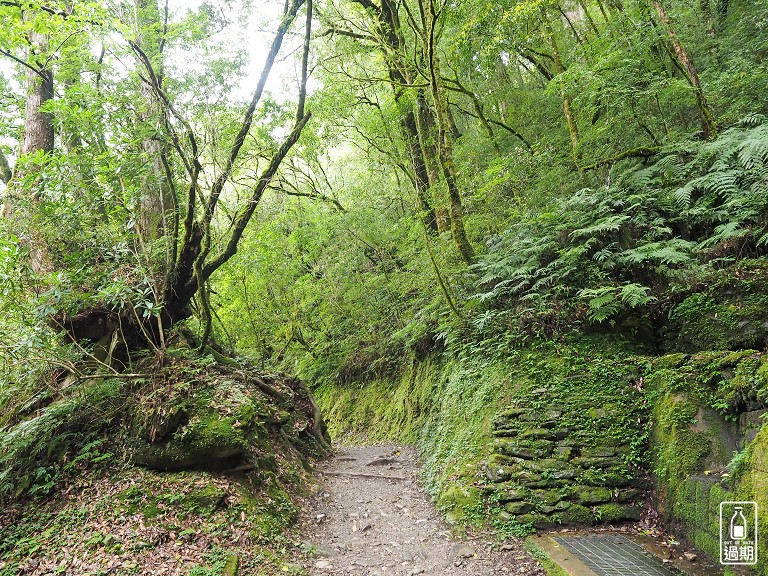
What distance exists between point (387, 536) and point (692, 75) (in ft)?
32.0

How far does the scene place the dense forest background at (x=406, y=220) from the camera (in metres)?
5.49

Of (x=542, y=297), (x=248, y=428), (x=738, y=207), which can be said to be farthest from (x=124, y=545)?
(x=738, y=207)

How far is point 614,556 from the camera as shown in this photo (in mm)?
4051

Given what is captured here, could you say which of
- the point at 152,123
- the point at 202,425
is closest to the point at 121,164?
the point at 152,123

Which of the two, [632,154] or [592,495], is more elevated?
[632,154]

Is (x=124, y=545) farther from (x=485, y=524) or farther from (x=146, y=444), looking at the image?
(x=485, y=524)

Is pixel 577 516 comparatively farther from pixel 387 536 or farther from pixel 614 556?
pixel 387 536

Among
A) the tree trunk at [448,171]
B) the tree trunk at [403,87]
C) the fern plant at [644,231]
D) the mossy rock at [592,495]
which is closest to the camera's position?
the mossy rock at [592,495]

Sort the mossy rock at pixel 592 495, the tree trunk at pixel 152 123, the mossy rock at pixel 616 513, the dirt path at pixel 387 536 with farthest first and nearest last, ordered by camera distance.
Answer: the tree trunk at pixel 152 123 → the mossy rock at pixel 592 495 → the mossy rock at pixel 616 513 → the dirt path at pixel 387 536

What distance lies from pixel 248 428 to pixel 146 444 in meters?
1.34

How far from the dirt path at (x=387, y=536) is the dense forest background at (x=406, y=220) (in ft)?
8.45

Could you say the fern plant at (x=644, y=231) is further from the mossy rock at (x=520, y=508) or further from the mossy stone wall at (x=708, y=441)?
the mossy rock at (x=520, y=508)

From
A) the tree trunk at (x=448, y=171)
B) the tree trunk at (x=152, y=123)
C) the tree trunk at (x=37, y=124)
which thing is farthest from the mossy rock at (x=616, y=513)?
the tree trunk at (x=37, y=124)

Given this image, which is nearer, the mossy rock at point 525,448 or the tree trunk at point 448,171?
the mossy rock at point 525,448
